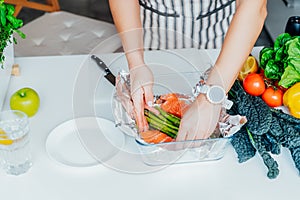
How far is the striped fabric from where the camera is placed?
1478mm

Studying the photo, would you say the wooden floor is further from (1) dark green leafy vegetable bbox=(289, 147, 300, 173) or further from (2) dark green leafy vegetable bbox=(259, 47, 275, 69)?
(1) dark green leafy vegetable bbox=(289, 147, 300, 173)

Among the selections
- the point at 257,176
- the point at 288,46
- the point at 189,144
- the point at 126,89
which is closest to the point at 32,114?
the point at 126,89

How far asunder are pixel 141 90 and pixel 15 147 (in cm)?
30

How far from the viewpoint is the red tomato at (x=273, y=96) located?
1191mm

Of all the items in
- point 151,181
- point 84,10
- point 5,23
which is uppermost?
point 5,23

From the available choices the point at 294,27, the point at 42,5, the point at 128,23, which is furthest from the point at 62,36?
the point at 294,27

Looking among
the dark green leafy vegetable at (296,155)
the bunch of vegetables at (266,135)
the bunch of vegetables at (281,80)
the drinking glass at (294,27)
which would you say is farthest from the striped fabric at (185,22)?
the dark green leafy vegetable at (296,155)

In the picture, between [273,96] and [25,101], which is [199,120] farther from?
[25,101]

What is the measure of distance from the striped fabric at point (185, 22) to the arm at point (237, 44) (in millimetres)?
369

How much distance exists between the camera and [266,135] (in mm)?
1077

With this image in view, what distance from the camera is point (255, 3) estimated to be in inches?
43.6

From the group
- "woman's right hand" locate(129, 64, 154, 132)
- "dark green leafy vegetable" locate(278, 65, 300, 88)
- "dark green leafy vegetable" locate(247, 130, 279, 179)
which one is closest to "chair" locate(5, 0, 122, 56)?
"woman's right hand" locate(129, 64, 154, 132)

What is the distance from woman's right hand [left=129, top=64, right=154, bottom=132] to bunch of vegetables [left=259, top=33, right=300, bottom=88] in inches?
11.7

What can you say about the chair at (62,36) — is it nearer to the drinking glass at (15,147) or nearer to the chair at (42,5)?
the chair at (42,5)
